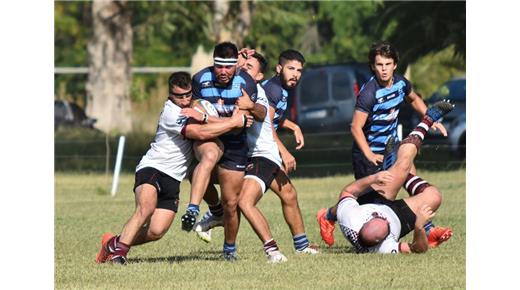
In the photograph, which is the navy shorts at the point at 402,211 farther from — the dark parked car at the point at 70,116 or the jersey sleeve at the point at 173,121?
the dark parked car at the point at 70,116

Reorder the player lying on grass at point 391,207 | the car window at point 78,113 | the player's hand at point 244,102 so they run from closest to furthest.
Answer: the player's hand at point 244,102 < the player lying on grass at point 391,207 < the car window at point 78,113

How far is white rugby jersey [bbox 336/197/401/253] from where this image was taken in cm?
1336

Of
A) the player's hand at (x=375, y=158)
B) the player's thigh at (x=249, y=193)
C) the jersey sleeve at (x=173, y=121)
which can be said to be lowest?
the player's thigh at (x=249, y=193)

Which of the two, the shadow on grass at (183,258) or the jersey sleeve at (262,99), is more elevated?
the jersey sleeve at (262,99)

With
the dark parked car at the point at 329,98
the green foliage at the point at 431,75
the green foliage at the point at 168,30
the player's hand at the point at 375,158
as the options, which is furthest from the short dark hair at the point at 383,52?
the green foliage at the point at 431,75

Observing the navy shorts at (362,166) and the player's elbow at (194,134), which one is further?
the navy shorts at (362,166)

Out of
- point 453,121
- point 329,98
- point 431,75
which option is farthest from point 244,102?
point 431,75

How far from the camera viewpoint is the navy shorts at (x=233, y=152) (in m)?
12.8

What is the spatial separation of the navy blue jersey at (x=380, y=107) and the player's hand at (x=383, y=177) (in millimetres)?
323

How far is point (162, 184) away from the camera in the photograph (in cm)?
1277

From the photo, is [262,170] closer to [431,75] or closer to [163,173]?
[163,173]

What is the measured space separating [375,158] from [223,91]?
1.78m
